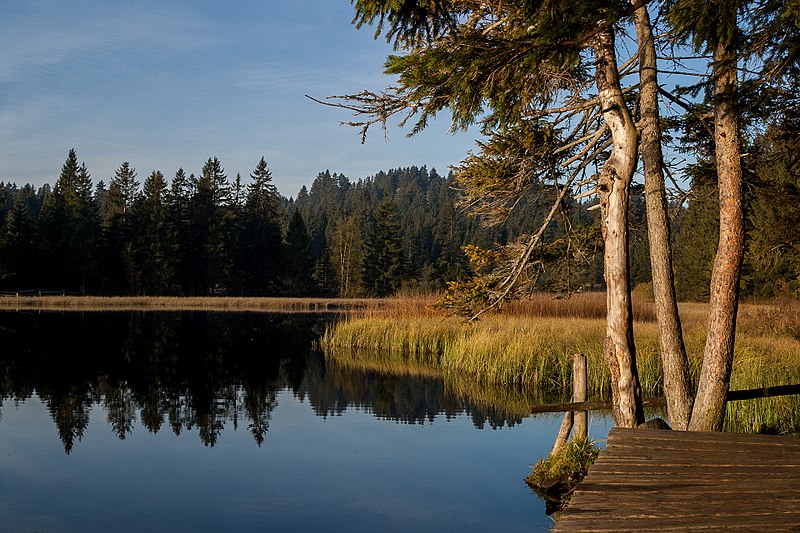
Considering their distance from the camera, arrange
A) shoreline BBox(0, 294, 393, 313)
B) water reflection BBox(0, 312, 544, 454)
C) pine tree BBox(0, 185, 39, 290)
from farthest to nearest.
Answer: pine tree BBox(0, 185, 39, 290), shoreline BBox(0, 294, 393, 313), water reflection BBox(0, 312, 544, 454)

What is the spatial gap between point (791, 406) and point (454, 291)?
18.9 ft

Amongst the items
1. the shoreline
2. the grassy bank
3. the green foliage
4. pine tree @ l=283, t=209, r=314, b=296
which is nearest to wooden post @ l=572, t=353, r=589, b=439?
the green foliage

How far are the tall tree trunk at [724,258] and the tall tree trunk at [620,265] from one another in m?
0.98

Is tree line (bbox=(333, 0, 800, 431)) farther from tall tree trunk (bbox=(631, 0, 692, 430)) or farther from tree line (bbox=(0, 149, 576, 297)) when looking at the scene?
tree line (bbox=(0, 149, 576, 297))

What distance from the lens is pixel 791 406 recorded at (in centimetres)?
1118

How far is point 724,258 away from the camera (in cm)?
762

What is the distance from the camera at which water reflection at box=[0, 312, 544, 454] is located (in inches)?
561

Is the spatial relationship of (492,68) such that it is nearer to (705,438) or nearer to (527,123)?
(527,123)

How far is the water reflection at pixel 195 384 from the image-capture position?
1424 cm

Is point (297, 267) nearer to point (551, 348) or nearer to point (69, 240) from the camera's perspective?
point (69, 240)

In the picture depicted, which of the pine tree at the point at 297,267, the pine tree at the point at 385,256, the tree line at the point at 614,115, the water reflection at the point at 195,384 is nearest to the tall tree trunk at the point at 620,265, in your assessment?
the tree line at the point at 614,115

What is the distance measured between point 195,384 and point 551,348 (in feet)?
31.1

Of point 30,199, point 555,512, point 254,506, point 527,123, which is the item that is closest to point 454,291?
point 527,123

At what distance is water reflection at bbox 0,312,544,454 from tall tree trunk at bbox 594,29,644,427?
16.8ft
